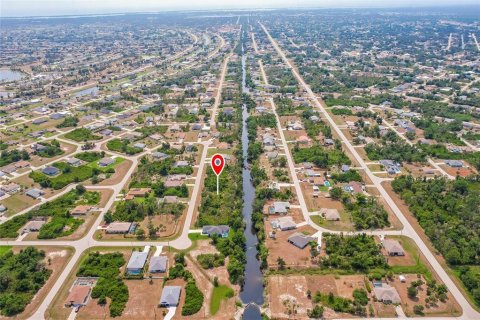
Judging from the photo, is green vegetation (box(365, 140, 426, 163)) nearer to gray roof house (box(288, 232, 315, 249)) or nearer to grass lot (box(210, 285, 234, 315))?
gray roof house (box(288, 232, 315, 249))

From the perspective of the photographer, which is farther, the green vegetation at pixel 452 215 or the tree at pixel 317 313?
the green vegetation at pixel 452 215

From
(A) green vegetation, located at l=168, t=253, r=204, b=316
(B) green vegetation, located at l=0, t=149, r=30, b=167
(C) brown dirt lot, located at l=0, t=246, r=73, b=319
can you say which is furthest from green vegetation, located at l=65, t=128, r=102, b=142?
(A) green vegetation, located at l=168, t=253, r=204, b=316

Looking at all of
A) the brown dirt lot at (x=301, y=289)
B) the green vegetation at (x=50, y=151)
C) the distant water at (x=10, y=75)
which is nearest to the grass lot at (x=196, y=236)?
the brown dirt lot at (x=301, y=289)

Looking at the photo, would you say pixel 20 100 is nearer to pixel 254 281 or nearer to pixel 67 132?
pixel 67 132

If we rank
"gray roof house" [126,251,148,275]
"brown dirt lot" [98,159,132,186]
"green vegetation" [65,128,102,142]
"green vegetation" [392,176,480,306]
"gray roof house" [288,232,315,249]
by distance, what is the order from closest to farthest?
"gray roof house" [126,251,148,275], "green vegetation" [392,176,480,306], "gray roof house" [288,232,315,249], "brown dirt lot" [98,159,132,186], "green vegetation" [65,128,102,142]

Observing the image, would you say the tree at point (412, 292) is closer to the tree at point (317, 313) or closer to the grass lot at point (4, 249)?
the tree at point (317, 313)

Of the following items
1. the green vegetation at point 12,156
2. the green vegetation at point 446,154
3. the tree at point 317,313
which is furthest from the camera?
the green vegetation at point 12,156

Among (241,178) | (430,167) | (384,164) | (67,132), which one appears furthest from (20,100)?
(430,167)
